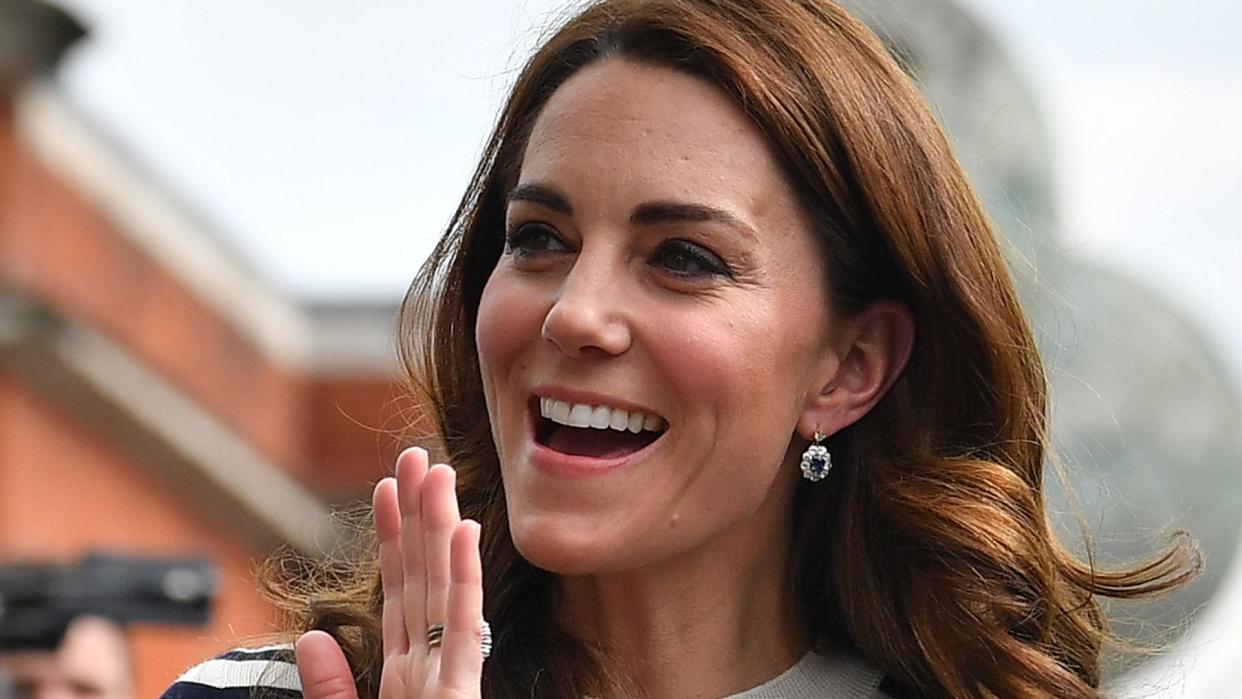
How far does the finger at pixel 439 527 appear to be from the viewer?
2.85 metres

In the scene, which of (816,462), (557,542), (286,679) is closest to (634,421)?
(557,542)

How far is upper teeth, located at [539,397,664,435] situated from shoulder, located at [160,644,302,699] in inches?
18.9

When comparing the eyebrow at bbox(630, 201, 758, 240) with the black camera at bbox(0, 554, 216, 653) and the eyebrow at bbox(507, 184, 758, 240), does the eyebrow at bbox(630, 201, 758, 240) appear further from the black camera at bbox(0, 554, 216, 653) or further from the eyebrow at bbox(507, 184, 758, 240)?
the black camera at bbox(0, 554, 216, 653)

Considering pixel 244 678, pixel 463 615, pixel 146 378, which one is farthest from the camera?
pixel 146 378

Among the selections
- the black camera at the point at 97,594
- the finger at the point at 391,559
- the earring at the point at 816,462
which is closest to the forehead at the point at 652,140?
the earring at the point at 816,462

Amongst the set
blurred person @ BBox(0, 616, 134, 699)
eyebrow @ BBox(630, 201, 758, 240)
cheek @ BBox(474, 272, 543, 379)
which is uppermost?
eyebrow @ BBox(630, 201, 758, 240)

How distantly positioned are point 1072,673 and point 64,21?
10.0 metres

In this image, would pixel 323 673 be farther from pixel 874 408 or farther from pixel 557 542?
pixel 874 408

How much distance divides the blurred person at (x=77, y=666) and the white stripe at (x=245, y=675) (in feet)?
9.22

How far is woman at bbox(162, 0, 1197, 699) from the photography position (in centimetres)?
322

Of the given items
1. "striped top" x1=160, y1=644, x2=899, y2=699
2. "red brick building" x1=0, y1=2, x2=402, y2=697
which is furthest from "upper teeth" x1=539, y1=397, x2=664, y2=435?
"red brick building" x1=0, y1=2, x2=402, y2=697

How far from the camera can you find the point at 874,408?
12.1 ft

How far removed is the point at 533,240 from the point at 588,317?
0.20 metres

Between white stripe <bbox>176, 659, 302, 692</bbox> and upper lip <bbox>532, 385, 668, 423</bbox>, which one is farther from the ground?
upper lip <bbox>532, 385, 668, 423</bbox>
